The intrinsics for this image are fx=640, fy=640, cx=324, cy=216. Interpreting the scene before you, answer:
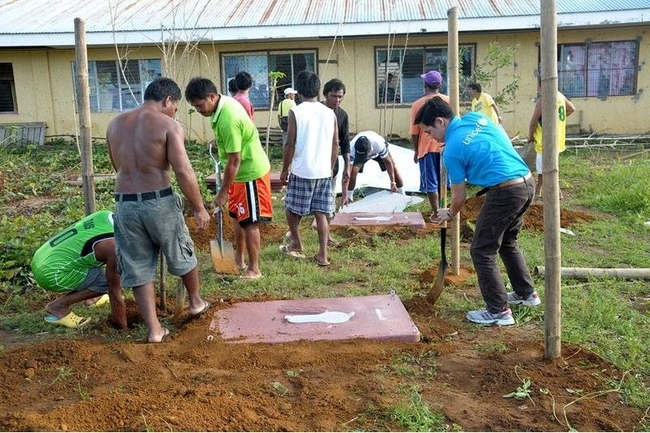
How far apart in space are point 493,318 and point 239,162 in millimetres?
2253

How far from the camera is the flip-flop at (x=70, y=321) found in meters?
4.43

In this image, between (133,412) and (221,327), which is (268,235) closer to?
(221,327)


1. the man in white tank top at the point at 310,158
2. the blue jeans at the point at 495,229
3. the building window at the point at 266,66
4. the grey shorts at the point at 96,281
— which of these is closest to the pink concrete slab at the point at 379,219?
the man in white tank top at the point at 310,158

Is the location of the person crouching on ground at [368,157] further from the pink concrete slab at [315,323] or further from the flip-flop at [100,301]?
the flip-flop at [100,301]

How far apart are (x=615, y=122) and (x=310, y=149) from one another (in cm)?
1165

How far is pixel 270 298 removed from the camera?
16.0 ft

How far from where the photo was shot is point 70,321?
14.6 ft

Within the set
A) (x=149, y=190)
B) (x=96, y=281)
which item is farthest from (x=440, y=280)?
(x=96, y=281)

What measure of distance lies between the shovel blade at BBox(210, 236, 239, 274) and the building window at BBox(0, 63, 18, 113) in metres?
13.1

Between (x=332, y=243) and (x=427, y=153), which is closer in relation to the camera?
(x=332, y=243)

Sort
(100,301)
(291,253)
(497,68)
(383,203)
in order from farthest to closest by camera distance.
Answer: (497,68)
(383,203)
(291,253)
(100,301)

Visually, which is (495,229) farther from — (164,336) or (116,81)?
(116,81)

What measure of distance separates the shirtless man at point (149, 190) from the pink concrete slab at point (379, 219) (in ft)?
11.2

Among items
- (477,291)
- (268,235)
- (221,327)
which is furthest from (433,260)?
(221,327)
